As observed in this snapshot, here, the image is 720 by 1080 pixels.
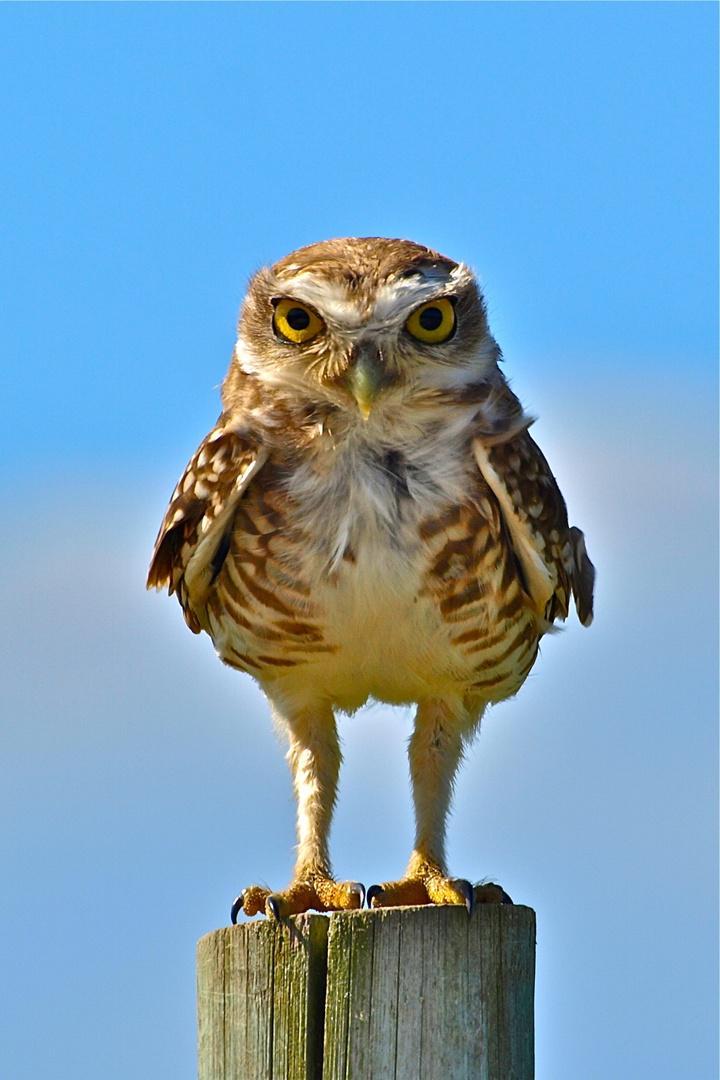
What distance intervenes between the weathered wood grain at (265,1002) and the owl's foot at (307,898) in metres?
0.76

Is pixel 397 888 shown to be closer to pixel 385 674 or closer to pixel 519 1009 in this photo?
pixel 385 674

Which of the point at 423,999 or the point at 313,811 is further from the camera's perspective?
the point at 313,811

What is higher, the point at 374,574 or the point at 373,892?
the point at 374,574

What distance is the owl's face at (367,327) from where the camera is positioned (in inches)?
205

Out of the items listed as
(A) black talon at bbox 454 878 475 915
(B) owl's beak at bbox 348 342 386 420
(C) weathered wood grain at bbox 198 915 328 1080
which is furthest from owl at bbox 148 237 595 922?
(C) weathered wood grain at bbox 198 915 328 1080

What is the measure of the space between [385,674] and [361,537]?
607 mm

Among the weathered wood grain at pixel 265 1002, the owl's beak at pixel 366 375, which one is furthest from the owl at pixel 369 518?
the weathered wood grain at pixel 265 1002

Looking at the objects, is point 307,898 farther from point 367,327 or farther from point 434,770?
point 367,327

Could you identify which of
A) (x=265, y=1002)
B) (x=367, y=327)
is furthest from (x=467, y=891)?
(x=367, y=327)

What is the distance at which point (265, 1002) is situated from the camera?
395 centimetres

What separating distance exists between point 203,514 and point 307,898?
147 centimetres

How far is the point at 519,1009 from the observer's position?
3988mm

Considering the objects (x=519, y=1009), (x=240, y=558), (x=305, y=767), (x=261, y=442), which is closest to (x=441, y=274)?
(x=261, y=442)

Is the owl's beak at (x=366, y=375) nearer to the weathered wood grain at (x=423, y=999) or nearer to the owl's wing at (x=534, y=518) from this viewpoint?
the owl's wing at (x=534, y=518)
